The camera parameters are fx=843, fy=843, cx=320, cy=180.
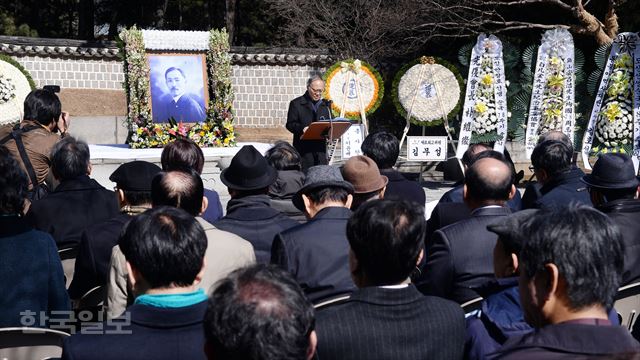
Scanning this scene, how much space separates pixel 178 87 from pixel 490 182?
8.77 metres

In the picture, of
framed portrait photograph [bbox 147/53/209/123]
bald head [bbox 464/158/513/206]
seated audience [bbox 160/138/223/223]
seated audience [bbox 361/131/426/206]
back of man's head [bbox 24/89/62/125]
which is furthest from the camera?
framed portrait photograph [bbox 147/53/209/123]

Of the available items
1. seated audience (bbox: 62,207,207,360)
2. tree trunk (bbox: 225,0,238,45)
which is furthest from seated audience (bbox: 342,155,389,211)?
tree trunk (bbox: 225,0,238,45)

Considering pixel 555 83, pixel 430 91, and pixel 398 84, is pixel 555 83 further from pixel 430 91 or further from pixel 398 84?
pixel 398 84

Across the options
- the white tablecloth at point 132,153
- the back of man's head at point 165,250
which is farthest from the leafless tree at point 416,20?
the back of man's head at point 165,250

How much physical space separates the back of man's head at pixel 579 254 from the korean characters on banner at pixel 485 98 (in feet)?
35.2

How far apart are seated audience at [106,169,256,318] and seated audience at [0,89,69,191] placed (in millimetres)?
2337

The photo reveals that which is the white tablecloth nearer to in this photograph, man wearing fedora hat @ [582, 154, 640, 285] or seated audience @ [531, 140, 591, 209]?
seated audience @ [531, 140, 591, 209]

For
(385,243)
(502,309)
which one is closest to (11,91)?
(385,243)

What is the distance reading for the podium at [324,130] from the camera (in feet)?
29.9

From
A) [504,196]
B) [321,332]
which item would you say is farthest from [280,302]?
[504,196]

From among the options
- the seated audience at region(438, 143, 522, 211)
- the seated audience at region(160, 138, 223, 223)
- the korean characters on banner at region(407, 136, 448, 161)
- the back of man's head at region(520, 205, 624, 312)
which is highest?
the back of man's head at region(520, 205, 624, 312)

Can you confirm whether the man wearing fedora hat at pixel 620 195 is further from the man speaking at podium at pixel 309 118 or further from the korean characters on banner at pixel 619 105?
the korean characters on banner at pixel 619 105

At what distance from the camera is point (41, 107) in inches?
230

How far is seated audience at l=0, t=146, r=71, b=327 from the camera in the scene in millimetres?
3268
